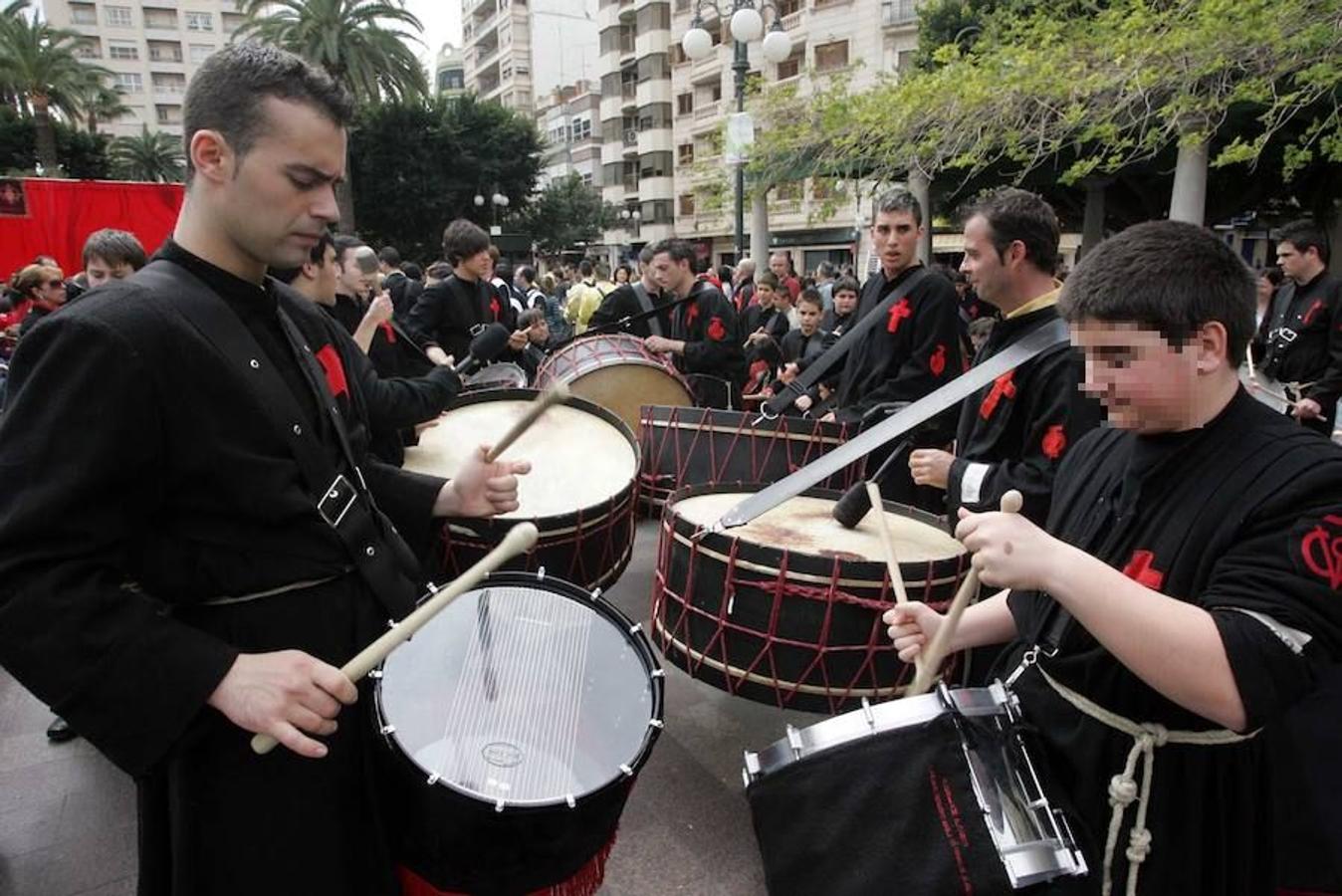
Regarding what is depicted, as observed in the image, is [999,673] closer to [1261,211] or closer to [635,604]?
[635,604]

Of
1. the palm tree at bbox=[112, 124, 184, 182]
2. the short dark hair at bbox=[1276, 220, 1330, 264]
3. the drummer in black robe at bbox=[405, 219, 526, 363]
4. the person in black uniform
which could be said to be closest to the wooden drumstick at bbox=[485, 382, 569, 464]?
the drummer in black robe at bbox=[405, 219, 526, 363]

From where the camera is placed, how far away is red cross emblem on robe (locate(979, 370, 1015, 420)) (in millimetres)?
2582

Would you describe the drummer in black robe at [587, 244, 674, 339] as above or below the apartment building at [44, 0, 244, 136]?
below

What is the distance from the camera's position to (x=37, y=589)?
1.09m

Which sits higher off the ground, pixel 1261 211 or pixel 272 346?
pixel 1261 211

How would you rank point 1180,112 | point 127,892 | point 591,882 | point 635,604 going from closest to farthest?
1. point 591,882
2. point 127,892
3. point 635,604
4. point 1180,112

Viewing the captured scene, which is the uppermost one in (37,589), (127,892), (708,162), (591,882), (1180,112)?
(708,162)

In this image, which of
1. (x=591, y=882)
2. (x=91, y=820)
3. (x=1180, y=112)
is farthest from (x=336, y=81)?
(x=1180, y=112)

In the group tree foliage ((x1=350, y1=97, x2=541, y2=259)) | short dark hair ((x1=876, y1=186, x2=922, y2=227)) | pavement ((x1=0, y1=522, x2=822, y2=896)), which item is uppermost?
tree foliage ((x1=350, y1=97, x2=541, y2=259))

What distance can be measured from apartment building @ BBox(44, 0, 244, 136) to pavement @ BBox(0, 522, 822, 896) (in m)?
67.4

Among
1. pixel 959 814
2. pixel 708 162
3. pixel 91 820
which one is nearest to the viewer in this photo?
pixel 959 814

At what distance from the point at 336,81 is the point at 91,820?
8.90 feet

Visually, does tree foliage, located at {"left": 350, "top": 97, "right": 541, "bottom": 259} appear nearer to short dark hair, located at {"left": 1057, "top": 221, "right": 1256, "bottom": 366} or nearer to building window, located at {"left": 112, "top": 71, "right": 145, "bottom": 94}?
short dark hair, located at {"left": 1057, "top": 221, "right": 1256, "bottom": 366}

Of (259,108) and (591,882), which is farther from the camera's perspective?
(591,882)
